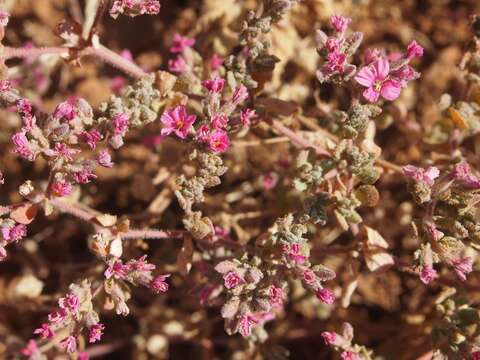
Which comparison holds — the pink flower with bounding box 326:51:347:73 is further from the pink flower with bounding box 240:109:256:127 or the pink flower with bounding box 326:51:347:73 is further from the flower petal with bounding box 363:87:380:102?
the pink flower with bounding box 240:109:256:127

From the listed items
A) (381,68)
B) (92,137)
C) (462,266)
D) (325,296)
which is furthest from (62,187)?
(462,266)

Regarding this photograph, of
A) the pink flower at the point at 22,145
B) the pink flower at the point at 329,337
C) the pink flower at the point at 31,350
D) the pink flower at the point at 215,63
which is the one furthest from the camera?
the pink flower at the point at 215,63

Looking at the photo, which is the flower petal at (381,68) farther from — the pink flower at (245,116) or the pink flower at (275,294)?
the pink flower at (275,294)

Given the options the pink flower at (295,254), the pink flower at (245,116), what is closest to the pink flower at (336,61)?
the pink flower at (245,116)

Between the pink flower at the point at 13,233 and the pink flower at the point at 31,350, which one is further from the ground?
the pink flower at the point at 13,233

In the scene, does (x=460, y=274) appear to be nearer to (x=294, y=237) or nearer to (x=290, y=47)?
(x=294, y=237)

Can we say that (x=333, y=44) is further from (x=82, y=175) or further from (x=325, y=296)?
(x=82, y=175)
